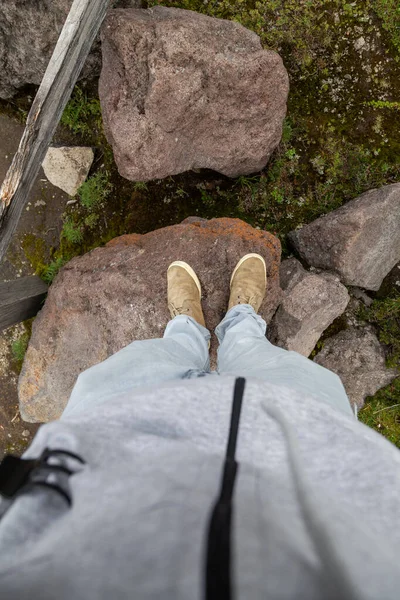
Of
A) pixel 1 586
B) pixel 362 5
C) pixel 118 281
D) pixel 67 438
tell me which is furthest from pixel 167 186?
pixel 1 586

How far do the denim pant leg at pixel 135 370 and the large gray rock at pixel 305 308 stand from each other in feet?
3.76

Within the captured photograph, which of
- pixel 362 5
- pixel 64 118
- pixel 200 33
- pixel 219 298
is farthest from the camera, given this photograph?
pixel 64 118

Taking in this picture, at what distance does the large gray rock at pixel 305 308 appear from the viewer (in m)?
3.41

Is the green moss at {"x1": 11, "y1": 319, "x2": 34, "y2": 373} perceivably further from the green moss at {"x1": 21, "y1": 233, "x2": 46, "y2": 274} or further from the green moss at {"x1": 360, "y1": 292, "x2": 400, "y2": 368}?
the green moss at {"x1": 360, "y1": 292, "x2": 400, "y2": 368}

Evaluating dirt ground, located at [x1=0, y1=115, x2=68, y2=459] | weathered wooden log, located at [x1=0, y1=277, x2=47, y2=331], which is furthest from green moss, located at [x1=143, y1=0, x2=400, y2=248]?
weathered wooden log, located at [x1=0, y1=277, x2=47, y2=331]

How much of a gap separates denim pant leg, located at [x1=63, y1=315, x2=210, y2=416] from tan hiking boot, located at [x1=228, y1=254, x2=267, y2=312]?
2.07 feet

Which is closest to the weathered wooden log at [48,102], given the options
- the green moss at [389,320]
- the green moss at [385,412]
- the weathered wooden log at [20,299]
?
the weathered wooden log at [20,299]

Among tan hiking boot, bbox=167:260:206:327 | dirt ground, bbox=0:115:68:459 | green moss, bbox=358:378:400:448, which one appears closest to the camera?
tan hiking boot, bbox=167:260:206:327

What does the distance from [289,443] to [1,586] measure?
2.45 feet

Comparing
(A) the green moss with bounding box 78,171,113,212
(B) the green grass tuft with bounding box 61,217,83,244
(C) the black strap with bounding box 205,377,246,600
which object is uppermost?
(C) the black strap with bounding box 205,377,246,600

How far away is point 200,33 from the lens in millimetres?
2990

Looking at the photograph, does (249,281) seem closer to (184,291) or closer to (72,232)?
(184,291)

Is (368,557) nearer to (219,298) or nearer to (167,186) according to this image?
(219,298)

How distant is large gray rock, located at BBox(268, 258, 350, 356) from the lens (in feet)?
11.2
